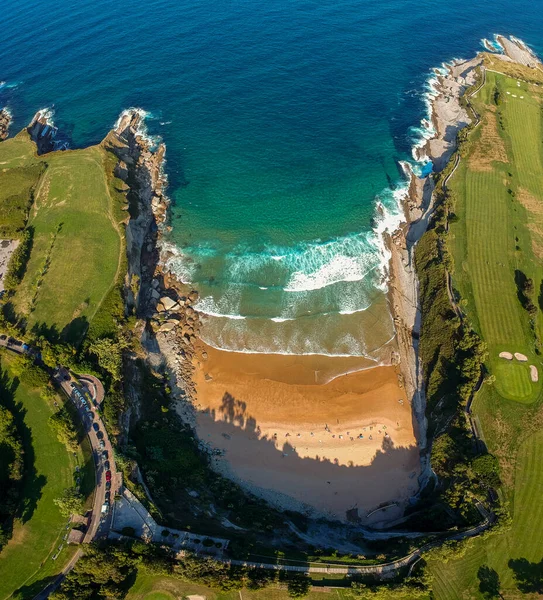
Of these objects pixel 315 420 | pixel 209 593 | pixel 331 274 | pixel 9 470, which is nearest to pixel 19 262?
pixel 9 470

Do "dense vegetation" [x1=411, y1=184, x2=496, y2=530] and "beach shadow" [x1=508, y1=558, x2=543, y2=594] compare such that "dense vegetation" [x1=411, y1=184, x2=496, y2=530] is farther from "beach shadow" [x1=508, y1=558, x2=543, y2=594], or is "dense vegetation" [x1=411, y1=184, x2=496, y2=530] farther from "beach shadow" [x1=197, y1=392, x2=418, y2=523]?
"beach shadow" [x1=508, y1=558, x2=543, y2=594]

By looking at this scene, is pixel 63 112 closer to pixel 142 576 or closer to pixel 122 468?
pixel 122 468

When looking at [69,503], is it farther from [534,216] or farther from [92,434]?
[534,216]

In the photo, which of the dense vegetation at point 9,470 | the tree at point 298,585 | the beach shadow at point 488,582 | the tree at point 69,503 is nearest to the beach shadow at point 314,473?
the tree at point 298,585

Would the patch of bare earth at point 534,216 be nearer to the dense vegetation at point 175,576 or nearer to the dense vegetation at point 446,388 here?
the dense vegetation at point 446,388

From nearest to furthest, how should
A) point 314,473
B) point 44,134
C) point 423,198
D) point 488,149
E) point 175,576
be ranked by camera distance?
point 175,576 < point 314,473 < point 423,198 < point 488,149 < point 44,134

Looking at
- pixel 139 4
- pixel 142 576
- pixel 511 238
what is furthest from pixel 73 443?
pixel 139 4

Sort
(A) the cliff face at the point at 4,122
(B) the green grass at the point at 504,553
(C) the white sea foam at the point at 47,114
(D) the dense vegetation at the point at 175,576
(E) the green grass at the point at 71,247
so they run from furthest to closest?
(C) the white sea foam at the point at 47,114
(A) the cliff face at the point at 4,122
(E) the green grass at the point at 71,247
(B) the green grass at the point at 504,553
(D) the dense vegetation at the point at 175,576
